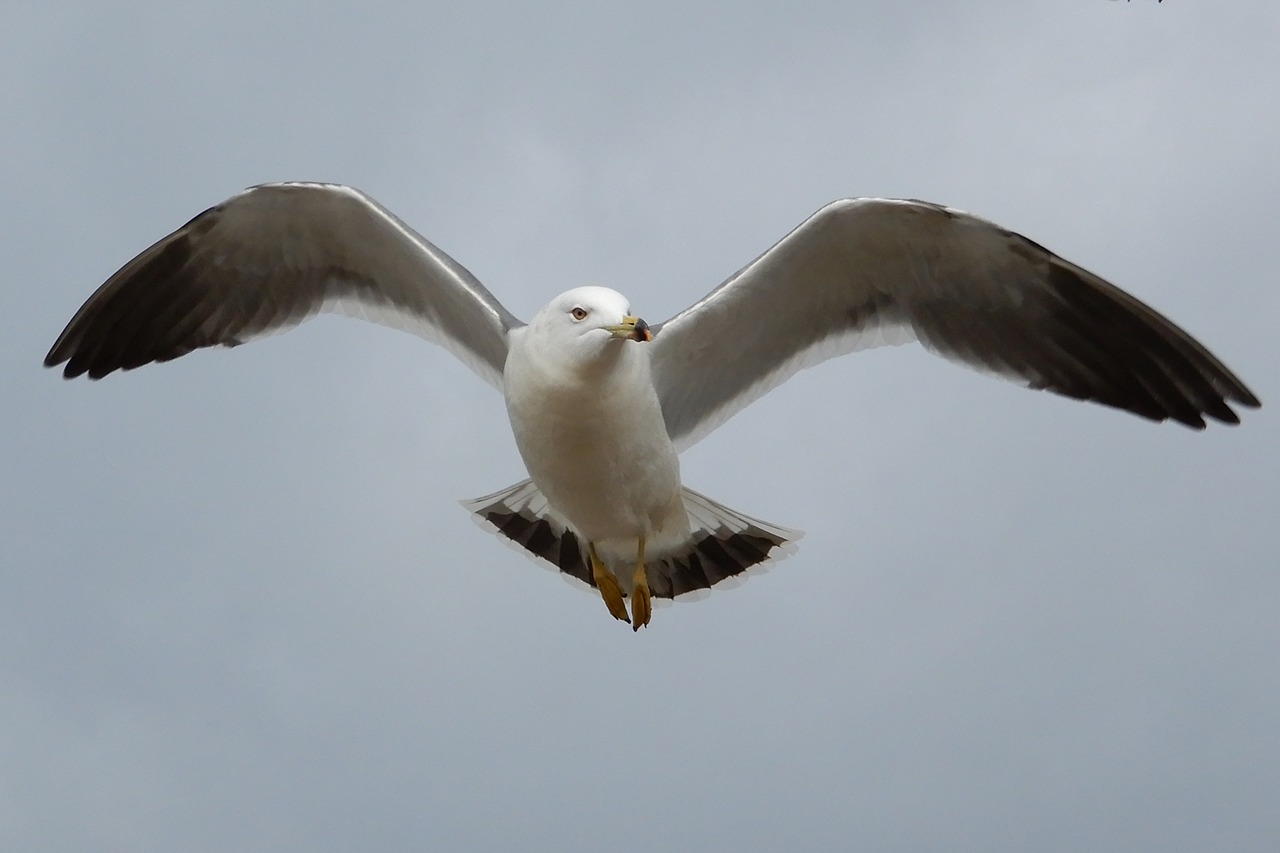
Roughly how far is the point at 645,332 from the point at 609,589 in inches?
75.2

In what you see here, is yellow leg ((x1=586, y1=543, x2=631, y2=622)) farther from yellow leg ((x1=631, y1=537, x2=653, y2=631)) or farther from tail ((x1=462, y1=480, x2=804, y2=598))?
tail ((x1=462, y1=480, x2=804, y2=598))

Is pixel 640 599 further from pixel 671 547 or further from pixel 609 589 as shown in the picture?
pixel 671 547

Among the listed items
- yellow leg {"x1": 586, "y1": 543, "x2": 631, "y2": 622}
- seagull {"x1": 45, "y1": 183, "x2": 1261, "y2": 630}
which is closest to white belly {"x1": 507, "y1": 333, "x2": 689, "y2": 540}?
seagull {"x1": 45, "y1": 183, "x2": 1261, "y2": 630}

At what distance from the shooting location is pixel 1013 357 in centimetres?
868

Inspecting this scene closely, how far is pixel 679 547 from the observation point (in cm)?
946

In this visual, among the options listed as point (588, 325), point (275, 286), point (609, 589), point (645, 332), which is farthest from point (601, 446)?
point (275, 286)

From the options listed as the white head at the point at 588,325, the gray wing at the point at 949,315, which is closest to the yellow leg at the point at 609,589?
the gray wing at the point at 949,315

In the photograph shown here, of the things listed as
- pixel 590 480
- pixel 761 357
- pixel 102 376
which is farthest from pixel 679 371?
pixel 102 376

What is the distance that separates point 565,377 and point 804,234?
1.39 m

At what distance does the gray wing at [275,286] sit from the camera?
29.1ft

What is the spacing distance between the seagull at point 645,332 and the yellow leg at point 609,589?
A: 1 cm

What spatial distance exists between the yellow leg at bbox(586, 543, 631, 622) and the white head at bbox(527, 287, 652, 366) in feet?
4.82

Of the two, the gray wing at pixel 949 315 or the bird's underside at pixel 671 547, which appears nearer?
the gray wing at pixel 949 315

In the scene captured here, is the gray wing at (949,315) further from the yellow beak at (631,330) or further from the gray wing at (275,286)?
the gray wing at (275,286)
